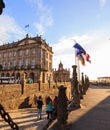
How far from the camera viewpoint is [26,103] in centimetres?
2297

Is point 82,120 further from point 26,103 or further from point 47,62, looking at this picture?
point 47,62

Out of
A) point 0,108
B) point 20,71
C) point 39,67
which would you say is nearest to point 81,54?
point 0,108

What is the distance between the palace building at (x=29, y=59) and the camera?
54.5 meters

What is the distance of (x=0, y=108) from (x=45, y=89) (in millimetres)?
26802

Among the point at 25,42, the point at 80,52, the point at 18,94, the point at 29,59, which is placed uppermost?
the point at 25,42

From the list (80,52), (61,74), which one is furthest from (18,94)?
(61,74)

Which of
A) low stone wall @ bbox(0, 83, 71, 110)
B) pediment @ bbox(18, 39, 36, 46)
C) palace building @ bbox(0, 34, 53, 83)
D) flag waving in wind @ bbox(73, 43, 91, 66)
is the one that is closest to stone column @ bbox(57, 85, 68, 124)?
low stone wall @ bbox(0, 83, 71, 110)

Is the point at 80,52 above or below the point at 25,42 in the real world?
below

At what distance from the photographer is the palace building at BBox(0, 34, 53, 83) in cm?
5447

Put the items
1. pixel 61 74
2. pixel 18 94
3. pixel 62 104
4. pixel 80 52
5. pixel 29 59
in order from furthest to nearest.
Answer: pixel 61 74
pixel 29 59
pixel 18 94
pixel 80 52
pixel 62 104

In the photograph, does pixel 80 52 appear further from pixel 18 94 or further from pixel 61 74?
pixel 61 74

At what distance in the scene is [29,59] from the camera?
57281 mm

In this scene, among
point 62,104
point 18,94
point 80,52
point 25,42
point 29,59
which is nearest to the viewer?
point 62,104

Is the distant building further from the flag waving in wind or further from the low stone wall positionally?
the flag waving in wind
